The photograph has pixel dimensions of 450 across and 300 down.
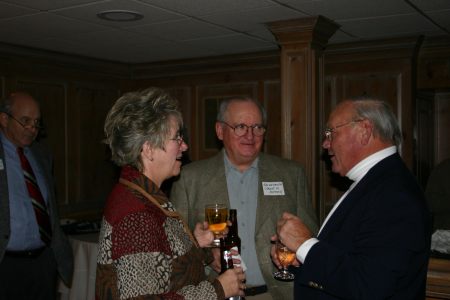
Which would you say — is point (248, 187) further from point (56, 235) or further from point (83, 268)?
point (83, 268)

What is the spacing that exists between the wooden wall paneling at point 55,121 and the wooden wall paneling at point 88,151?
0.34 ft

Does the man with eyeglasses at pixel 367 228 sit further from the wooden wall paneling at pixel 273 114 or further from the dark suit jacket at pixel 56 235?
the wooden wall paneling at pixel 273 114

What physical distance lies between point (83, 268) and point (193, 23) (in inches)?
97.9

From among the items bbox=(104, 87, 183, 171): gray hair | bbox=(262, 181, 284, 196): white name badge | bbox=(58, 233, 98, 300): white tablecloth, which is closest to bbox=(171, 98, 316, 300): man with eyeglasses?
bbox=(262, 181, 284, 196): white name badge

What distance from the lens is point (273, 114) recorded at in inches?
243

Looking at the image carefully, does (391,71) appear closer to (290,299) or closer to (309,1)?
(309,1)

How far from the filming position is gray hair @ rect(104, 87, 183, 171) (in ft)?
5.83

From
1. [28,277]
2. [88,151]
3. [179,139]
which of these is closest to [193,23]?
[28,277]

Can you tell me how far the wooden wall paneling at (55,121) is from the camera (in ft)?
19.2

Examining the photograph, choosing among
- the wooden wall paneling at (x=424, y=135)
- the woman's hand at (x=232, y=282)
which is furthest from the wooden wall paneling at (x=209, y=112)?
the woman's hand at (x=232, y=282)

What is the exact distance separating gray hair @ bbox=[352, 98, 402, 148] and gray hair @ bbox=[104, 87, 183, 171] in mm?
847

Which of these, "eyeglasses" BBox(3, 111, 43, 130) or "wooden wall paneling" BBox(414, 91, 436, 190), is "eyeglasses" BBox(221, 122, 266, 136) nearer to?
"eyeglasses" BBox(3, 111, 43, 130)

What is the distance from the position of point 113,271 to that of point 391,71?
4.56 meters

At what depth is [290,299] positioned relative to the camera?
8.97 ft
